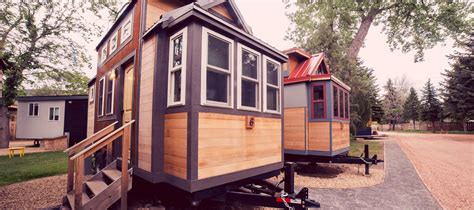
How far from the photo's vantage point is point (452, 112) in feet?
100

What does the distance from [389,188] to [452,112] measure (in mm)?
34474

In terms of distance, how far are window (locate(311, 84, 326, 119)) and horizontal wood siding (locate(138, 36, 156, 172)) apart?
5834mm

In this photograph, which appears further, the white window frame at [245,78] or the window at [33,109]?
the window at [33,109]

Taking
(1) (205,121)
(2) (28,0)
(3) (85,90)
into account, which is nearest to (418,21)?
(1) (205,121)

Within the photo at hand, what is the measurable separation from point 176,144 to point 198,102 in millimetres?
887

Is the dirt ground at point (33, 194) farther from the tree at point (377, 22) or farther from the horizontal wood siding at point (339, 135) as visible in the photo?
the tree at point (377, 22)

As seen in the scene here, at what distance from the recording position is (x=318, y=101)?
8078 millimetres

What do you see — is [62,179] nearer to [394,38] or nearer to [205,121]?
[205,121]

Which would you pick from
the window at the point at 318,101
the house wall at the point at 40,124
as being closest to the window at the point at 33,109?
the house wall at the point at 40,124

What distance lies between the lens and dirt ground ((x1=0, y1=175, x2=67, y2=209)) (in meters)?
5.31

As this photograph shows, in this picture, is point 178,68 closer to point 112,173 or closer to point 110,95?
point 112,173

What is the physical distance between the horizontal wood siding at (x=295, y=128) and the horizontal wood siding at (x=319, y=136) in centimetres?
24

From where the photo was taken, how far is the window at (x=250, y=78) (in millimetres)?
4783

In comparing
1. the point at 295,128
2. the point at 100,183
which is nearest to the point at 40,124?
the point at 100,183
